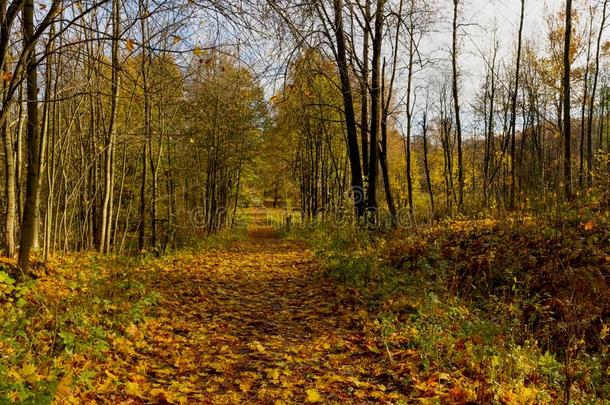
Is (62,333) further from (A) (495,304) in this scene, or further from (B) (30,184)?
(A) (495,304)

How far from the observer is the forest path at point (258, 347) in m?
3.46

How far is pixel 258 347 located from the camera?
14.6ft

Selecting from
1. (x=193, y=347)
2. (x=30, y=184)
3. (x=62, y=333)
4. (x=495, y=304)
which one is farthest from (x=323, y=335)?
(x=30, y=184)

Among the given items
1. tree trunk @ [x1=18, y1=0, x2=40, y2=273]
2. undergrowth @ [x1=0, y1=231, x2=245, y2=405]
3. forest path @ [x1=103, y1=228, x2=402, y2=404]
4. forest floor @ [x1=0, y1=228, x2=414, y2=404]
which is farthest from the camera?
tree trunk @ [x1=18, y1=0, x2=40, y2=273]

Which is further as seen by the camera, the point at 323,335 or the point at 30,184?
the point at 30,184

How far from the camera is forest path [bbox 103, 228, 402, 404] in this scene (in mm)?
3465

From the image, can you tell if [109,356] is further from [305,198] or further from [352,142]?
[305,198]

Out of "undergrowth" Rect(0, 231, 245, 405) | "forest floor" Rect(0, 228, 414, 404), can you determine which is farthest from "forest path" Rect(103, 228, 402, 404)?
"undergrowth" Rect(0, 231, 245, 405)

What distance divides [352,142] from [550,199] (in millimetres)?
5040

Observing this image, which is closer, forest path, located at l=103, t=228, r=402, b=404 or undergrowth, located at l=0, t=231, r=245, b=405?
undergrowth, located at l=0, t=231, r=245, b=405

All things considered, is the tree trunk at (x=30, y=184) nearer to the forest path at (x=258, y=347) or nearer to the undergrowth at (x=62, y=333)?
the undergrowth at (x=62, y=333)

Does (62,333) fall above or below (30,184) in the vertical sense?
below

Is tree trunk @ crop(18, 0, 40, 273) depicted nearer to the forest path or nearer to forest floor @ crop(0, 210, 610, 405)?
forest floor @ crop(0, 210, 610, 405)

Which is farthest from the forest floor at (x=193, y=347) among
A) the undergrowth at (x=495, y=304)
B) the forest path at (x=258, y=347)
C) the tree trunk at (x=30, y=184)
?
the tree trunk at (x=30, y=184)
